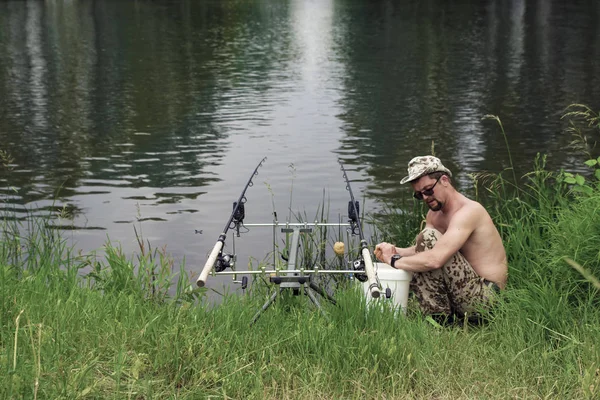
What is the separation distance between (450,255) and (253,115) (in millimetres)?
14475

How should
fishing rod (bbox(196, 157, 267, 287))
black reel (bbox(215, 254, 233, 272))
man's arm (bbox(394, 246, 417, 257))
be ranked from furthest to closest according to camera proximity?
man's arm (bbox(394, 246, 417, 257)) < black reel (bbox(215, 254, 233, 272)) < fishing rod (bbox(196, 157, 267, 287))

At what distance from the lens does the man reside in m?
5.70

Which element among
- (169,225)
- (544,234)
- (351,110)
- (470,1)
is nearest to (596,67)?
(351,110)

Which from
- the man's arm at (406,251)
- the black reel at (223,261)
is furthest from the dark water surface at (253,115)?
the black reel at (223,261)

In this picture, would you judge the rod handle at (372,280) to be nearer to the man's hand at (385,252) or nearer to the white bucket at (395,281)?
the white bucket at (395,281)

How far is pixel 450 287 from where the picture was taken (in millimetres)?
5836

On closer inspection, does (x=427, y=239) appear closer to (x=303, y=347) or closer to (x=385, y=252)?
(x=385, y=252)

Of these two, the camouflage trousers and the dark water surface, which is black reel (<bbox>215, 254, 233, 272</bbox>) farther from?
the dark water surface

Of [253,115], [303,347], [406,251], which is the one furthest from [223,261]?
[253,115]

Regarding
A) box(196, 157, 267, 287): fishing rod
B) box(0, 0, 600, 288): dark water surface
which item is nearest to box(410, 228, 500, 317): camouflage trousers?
box(196, 157, 267, 287): fishing rod

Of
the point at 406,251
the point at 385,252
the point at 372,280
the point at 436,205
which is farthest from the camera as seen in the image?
the point at 406,251

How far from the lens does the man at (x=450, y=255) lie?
570cm

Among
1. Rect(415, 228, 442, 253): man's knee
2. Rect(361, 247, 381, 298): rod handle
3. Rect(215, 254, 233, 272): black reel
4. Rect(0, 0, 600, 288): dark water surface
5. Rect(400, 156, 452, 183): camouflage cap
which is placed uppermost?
Rect(400, 156, 452, 183): camouflage cap

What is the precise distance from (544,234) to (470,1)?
213ft
